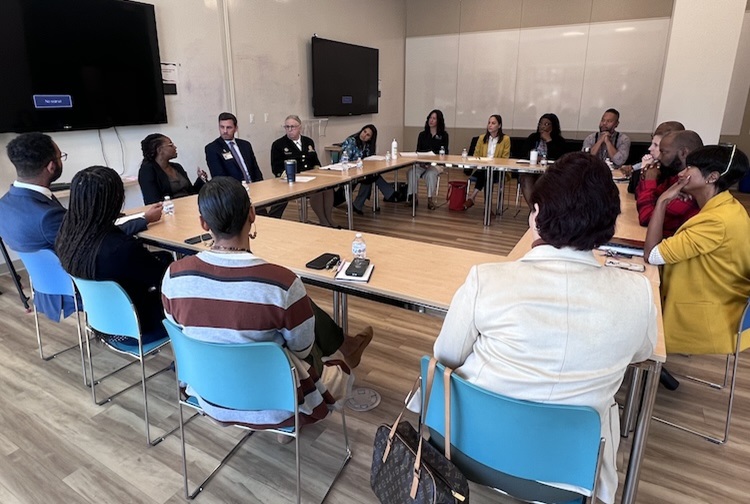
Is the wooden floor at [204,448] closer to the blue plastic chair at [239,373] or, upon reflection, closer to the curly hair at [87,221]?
the blue plastic chair at [239,373]

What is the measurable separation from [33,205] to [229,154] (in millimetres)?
2393

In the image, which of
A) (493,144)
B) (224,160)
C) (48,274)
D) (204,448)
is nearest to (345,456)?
(204,448)

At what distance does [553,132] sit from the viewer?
5.90 m

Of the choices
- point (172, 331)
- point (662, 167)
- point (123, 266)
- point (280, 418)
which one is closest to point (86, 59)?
point (123, 266)

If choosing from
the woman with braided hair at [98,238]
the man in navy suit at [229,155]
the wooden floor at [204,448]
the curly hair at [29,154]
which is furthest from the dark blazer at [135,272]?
the man in navy suit at [229,155]

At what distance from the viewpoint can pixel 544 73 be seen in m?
8.02

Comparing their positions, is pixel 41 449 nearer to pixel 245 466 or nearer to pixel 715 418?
pixel 245 466

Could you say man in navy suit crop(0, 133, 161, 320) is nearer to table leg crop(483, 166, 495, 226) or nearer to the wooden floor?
the wooden floor

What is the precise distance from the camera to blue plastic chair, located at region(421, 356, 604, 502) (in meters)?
1.02

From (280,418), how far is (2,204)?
2001 mm

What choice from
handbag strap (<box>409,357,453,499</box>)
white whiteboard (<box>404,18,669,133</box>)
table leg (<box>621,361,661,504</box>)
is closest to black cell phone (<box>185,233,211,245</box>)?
handbag strap (<box>409,357,453,499</box>)

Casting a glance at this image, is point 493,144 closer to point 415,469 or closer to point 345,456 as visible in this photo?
point 345,456

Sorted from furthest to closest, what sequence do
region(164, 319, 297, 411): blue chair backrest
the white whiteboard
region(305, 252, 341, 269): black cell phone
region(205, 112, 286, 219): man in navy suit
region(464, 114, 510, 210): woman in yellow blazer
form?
the white whiteboard
region(464, 114, 510, 210): woman in yellow blazer
region(205, 112, 286, 219): man in navy suit
region(305, 252, 341, 269): black cell phone
region(164, 319, 297, 411): blue chair backrest

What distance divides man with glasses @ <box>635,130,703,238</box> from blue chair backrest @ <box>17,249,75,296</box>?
2.95 m
